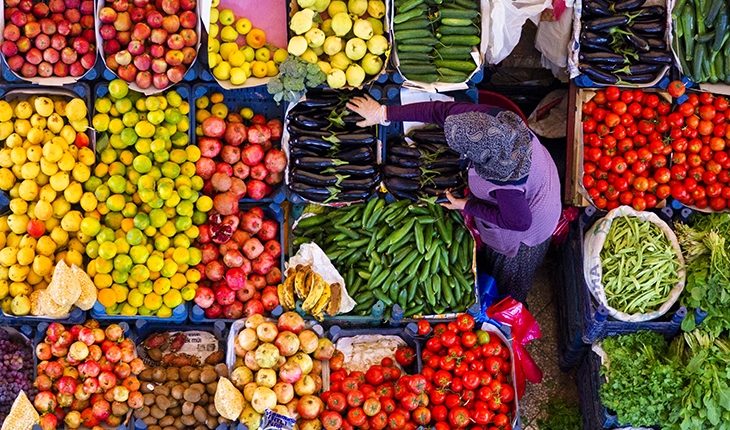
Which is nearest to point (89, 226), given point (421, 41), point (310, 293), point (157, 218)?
point (157, 218)

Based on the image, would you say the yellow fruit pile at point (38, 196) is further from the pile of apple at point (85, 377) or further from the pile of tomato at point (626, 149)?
the pile of tomato at point (626, 149)

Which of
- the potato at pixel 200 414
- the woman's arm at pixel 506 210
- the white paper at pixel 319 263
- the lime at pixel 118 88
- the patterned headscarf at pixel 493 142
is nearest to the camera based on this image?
the patterned headscarf at pixel 493 142

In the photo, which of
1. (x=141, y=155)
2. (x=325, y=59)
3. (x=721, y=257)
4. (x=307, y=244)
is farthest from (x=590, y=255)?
(x=141, y=155)

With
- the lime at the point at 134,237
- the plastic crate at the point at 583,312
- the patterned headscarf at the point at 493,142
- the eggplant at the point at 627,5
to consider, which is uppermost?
the eggplant at the point at 627,5

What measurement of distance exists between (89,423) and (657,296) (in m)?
3.22

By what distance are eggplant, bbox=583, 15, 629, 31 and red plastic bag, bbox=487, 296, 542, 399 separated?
5.88 feet

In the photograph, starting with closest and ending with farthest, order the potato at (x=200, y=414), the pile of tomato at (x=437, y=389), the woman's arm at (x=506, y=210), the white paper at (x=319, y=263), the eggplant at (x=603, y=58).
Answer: the woman's arm at (x=506, y=210) < the potato at (x=200, y=414) < the pile of tomato at (x=437, y=389) < the white paper at (x=319, y=263) < the eggplant at (x=603, y=58)

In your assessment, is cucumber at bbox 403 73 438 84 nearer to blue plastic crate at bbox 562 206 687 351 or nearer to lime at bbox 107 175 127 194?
blue plastic crate at bbox 562 206 687 351

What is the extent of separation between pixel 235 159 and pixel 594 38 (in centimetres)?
239

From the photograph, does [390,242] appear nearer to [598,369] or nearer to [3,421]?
[598,369]

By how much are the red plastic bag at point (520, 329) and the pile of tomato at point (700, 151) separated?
1205 millimetres

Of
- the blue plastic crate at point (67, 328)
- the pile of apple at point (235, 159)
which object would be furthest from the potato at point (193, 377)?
the pile of apple at point (235, 159)

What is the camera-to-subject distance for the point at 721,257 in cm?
→ 428

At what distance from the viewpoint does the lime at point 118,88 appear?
432 cm
